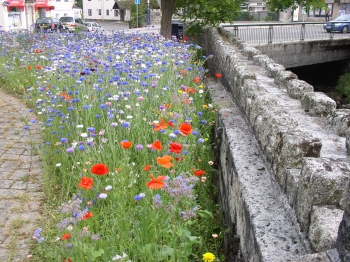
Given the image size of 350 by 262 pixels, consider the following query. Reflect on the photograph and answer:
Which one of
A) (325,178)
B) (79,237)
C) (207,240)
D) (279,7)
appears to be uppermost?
(279,7)

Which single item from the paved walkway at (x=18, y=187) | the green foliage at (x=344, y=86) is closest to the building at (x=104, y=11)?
the green foliage at (x=344, y=86)

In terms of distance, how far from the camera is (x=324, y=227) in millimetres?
1801

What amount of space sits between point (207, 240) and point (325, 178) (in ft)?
5.91

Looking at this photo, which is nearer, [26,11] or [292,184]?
[292,184]

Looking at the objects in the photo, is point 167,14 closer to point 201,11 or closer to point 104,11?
point 201,11

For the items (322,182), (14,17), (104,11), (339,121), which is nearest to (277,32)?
(339,121)

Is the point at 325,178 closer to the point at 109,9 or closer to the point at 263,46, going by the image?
the point at 263,46

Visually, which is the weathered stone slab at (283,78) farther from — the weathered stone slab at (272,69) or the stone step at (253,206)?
the stone step at (253,206)

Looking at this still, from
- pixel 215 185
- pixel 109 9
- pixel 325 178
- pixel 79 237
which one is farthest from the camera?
pixel 109 9

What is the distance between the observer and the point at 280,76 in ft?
15.4

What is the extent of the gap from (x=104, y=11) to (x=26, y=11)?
115 ft

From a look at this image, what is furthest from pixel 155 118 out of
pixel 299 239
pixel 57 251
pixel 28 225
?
pixel 299 239

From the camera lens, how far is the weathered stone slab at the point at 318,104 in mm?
3387

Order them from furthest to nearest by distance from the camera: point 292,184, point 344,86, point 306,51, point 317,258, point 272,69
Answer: point 344,86, point 306,51, point 272,69, point 292,184, point 317,258
